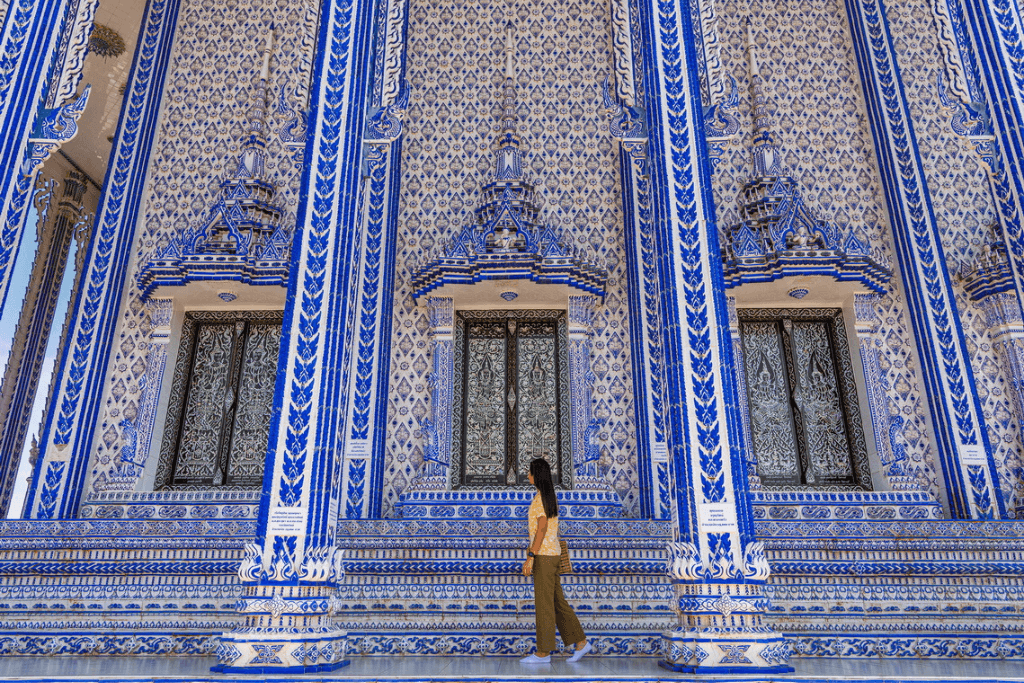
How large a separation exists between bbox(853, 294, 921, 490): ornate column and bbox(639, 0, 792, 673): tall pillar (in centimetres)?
325

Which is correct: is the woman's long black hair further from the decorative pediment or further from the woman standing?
the decorative pediment

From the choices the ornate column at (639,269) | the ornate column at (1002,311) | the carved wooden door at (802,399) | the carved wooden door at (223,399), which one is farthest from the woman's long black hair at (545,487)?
the ornate column at (1002,311)

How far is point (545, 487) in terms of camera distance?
3783 mm

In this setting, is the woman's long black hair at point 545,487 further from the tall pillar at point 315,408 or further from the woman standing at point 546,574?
the tall pillar at point 315,408

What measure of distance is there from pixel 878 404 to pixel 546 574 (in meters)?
4.06

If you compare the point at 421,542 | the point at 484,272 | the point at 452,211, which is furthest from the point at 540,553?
the point at 452,211

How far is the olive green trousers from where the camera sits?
12.0ft

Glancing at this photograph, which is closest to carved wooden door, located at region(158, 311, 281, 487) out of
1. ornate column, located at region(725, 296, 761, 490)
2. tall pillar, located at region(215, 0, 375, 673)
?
tall pillar, located at region(215, 0, 375, 673)

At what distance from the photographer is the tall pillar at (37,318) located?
7738mm

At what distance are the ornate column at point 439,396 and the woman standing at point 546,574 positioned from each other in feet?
7.38

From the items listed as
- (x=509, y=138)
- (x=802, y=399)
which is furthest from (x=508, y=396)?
(x=802, y=399)

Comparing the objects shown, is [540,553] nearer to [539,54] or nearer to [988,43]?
[988,43]

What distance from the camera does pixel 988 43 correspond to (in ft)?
15.6

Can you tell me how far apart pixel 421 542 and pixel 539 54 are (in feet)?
17.7
